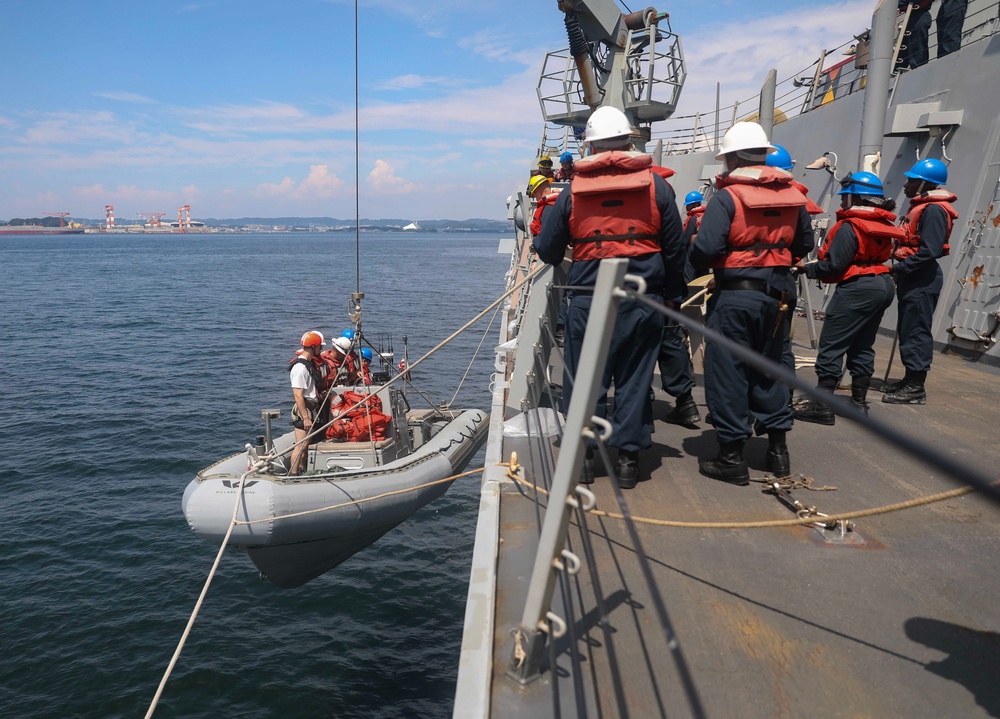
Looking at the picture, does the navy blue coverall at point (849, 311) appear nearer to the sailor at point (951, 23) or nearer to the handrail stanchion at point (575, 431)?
the handrail stanchion at point (575, 431)

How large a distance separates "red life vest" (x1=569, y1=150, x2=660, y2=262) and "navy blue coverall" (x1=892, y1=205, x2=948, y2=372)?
2.99 meters

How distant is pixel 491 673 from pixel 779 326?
2.55 m

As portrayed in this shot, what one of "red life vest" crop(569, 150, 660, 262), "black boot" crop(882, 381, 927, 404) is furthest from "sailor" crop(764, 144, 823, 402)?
"black boot" crop(882, 381, 927, 404)

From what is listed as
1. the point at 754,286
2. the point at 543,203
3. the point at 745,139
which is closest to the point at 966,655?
the point at 754,286

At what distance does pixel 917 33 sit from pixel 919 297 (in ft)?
23.1

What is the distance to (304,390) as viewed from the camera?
313 inches

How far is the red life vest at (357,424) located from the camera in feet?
27.9

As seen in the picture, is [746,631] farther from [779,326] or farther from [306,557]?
[306,557]

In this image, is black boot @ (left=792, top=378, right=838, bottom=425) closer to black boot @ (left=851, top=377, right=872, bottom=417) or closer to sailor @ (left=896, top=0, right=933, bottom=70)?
black boot @ (left=851, top=377, right=872, bottom=417)

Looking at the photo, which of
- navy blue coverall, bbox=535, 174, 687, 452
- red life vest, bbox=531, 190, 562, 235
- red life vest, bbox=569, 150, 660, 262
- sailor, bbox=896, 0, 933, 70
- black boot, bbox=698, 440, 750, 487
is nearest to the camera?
red life vest, bbox=569, 150, 660, 262

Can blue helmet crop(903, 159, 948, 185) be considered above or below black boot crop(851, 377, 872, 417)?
above

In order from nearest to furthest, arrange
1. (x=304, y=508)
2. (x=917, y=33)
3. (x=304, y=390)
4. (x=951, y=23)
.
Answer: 1. (x=304, y=508)
2. (x=304, y=390)
3. (x=951, y=23)
4. (x=917, y=33)

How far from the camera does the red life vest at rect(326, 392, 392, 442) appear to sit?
8508 mm

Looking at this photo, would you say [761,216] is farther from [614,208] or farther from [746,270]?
[614,208]
